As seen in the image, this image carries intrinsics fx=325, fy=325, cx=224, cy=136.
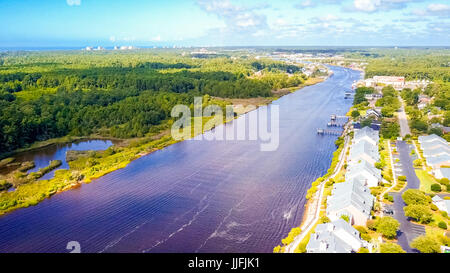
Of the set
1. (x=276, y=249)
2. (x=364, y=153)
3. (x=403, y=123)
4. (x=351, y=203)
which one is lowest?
(x=276, y=249)

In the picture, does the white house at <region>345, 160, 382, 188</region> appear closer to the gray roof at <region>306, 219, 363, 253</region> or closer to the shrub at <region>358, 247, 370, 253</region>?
the gray roof at <region>306, 219, 363, 253</region>

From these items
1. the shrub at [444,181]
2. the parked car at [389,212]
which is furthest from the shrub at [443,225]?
the shrub at [444,181]

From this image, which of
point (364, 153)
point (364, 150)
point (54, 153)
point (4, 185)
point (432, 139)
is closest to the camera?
point (4, 185)

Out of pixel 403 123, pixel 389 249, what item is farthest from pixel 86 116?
pixel 403 123

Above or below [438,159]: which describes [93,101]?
above

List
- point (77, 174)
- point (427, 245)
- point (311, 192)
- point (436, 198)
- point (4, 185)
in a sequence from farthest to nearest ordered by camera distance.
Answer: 1. point (77, 174)
2. point (4, 185)
3. point (311, 192)
4. point (436, 198)
5. point (427, 245)

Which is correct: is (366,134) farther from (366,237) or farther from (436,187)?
(366,237)

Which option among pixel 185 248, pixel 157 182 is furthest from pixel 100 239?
pixel 157 182
